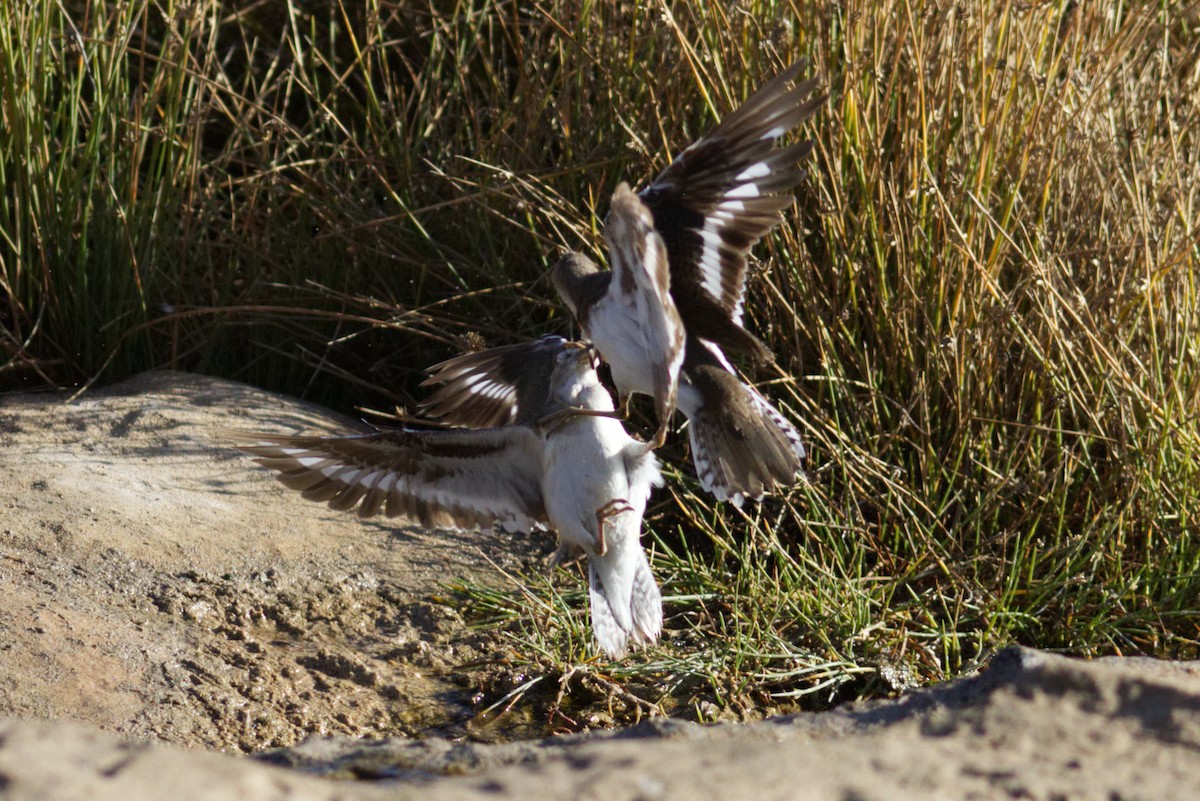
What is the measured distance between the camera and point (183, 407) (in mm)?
4242

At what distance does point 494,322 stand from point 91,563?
1.53 metres

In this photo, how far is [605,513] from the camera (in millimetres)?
3191

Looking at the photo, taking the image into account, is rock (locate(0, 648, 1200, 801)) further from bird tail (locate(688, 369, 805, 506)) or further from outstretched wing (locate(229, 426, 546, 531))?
outstretched wing (locate(229, 426, 546, 531))

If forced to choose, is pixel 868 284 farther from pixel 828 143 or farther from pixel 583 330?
pixel 583 330

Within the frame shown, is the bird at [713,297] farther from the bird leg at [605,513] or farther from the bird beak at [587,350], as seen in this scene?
the bird leg at [605,513]

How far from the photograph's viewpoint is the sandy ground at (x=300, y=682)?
1.75 metres

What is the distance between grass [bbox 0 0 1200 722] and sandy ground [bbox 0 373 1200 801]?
0.97ft

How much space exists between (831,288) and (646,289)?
1249 millimetres

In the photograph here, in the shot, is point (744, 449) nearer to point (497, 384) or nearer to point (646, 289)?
point (646, 289)

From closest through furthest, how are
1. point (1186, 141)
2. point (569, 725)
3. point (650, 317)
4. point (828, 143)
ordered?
point (650, 317) → point (569, 725) → point (828, 143) → point (1186, 141)

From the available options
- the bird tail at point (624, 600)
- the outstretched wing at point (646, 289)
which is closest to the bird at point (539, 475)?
the bird tail at point (624, 600)

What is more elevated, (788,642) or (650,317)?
(650,317)

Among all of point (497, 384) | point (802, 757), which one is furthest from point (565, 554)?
point (802, 757)

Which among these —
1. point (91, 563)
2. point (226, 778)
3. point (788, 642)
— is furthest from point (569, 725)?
point (226, 778)
